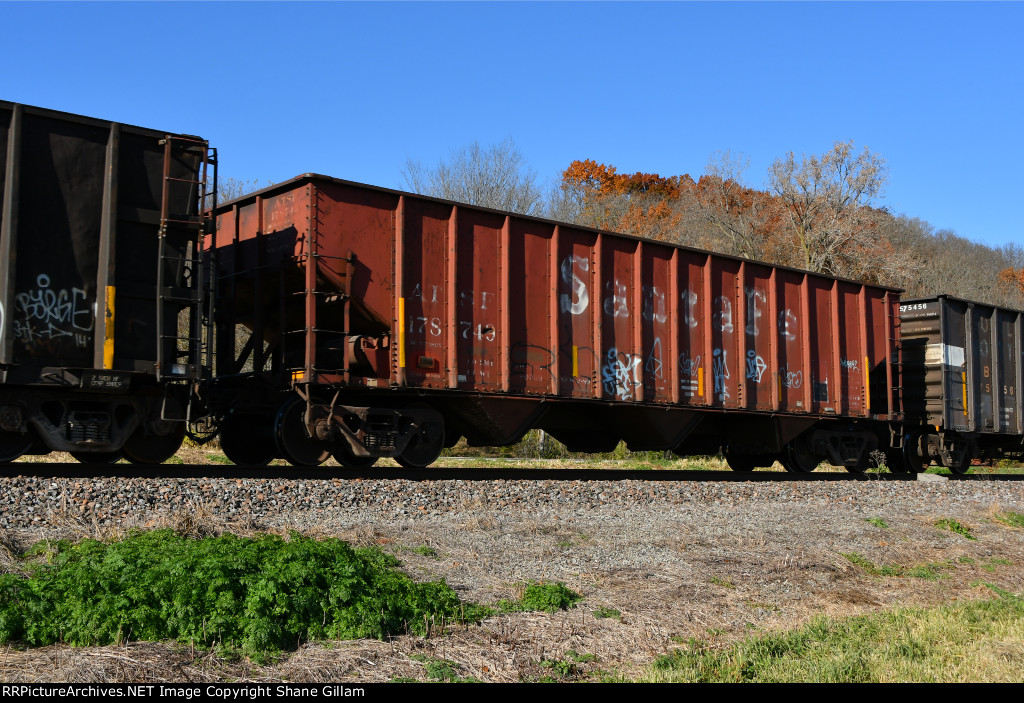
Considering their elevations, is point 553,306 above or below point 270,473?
above

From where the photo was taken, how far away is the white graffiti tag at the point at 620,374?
13438mm

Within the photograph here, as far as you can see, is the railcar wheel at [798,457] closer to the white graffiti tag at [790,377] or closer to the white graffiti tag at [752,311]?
the white graffiti tag at [790,377]

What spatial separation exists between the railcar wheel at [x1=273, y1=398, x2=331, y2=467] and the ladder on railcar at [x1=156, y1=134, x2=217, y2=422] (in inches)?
47.6

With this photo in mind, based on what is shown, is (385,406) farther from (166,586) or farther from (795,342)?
(795,342)

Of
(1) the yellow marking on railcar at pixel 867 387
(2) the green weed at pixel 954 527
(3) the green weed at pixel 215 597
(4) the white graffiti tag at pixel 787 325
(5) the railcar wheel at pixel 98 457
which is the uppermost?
(4) the white graffiti tag at pixel 787 325

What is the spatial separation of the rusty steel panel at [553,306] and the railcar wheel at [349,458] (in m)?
1.05

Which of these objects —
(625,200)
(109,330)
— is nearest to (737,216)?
(625,200)

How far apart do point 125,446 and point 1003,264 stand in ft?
287

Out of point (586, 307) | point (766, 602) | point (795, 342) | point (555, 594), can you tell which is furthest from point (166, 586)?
point (795, 342)

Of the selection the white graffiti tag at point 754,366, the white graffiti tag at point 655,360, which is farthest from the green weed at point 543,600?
the white graffiti tag at point 754,366

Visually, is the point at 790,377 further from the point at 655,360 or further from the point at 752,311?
the point at 655,360

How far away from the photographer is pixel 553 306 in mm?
12930

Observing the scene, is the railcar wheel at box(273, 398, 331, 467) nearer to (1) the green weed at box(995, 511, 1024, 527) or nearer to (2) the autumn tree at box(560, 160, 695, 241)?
(1) the green weed at box(995, 511, 1024, 527)

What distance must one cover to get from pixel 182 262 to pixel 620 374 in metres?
6.68
